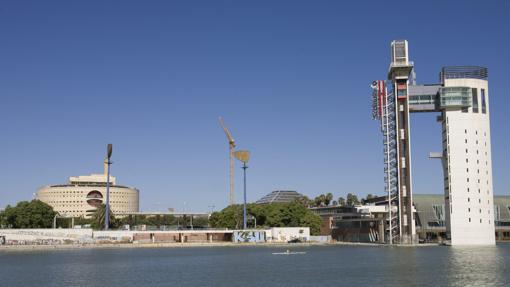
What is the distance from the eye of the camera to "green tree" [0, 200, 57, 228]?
191m

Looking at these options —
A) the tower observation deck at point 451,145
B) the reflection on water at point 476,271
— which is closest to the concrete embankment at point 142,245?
the tower observation deck at point 451,145

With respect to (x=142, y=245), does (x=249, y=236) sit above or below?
above

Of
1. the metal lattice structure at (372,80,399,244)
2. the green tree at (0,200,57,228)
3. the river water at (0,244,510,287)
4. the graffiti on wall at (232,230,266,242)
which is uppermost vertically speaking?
the metal lattice structure at (372,80,399,244)

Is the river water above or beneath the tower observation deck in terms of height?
beneath

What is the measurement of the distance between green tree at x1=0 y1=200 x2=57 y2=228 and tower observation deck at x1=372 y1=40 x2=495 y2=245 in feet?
332

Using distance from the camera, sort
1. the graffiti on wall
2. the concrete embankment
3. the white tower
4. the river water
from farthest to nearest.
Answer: the graffiti on wall → the concrete embankment → the white tower → the river water

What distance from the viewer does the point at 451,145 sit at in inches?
6594

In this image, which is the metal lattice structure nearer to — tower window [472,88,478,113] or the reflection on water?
tower window [472,88,478,113]

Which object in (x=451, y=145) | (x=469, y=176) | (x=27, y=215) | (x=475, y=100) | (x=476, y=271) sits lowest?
(x=476, y=271)

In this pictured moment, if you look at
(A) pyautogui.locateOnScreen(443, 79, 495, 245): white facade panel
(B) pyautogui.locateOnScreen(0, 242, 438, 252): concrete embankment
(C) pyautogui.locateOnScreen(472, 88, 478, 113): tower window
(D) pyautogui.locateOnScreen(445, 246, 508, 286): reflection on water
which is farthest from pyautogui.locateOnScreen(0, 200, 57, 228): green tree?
(C) pyautogui.locateOnScreen(472, 88, 478, 113): tower window

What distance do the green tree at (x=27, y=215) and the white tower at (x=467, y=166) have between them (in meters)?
117

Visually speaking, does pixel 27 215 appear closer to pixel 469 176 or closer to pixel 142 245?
pixel 142 245

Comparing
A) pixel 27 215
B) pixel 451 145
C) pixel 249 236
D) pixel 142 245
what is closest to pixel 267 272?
pixel 451 145

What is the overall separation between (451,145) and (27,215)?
120960 mm
